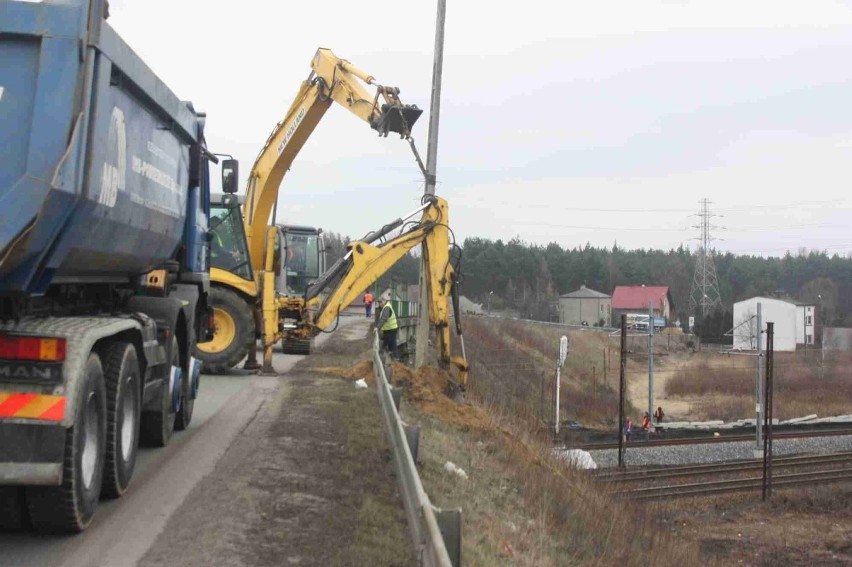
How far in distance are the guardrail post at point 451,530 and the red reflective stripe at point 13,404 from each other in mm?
2595

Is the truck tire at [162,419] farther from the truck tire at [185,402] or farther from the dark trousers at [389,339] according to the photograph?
the dark trousers at [389,339]

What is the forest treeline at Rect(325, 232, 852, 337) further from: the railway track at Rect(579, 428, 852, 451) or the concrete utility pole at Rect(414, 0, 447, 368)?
the concrete utility pole at Rect(414, 0, 447, 368)

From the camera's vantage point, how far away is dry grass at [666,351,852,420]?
4025cm

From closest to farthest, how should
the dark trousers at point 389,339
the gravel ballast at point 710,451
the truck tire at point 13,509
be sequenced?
1. the truck tire at point 13,509
2. the dark trousers at point 389,339
3. the gravel ballast at point 710,451

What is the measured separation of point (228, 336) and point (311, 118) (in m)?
4.82

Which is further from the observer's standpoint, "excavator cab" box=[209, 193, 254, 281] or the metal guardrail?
"excavator cab" box=[209, 193, 254, 281]

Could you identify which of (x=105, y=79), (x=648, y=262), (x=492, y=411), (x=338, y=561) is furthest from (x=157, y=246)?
(x=648, y=262)

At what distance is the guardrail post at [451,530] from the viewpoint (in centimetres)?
526

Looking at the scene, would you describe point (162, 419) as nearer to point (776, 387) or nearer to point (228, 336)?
point (228, 336)

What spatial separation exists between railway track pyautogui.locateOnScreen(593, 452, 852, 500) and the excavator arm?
14.9 ft

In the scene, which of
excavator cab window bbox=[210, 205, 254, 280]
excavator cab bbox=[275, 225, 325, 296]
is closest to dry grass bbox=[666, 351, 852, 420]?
excavator cab bbox=[275, 225, 325, 296]

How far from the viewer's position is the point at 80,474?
20.6ft

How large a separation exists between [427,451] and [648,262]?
10657cm

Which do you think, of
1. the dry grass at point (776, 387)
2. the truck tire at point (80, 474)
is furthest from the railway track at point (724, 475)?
the dry grass at point (776, 387)
